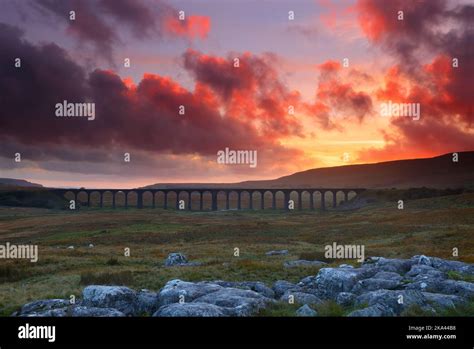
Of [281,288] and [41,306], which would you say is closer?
[41,306]

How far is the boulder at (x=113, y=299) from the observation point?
15445 millimetres

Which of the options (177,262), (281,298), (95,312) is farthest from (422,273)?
(177,262)

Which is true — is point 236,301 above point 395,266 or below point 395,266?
above

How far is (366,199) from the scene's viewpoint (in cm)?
16850

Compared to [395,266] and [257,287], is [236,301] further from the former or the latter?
[395,266]

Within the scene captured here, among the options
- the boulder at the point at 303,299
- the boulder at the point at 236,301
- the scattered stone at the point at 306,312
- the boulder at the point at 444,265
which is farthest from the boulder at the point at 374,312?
the boulder at the point at 444,265

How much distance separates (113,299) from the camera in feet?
50.9

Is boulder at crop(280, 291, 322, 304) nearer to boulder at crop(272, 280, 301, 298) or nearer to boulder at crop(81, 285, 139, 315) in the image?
boulder at crop(272, 280, 301, 298)

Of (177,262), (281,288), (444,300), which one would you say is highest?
(444,300)

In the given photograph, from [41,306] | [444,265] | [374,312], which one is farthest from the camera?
[444,265]

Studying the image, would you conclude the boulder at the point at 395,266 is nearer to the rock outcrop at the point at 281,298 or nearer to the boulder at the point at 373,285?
the rock outcrop at the point at 281,298
